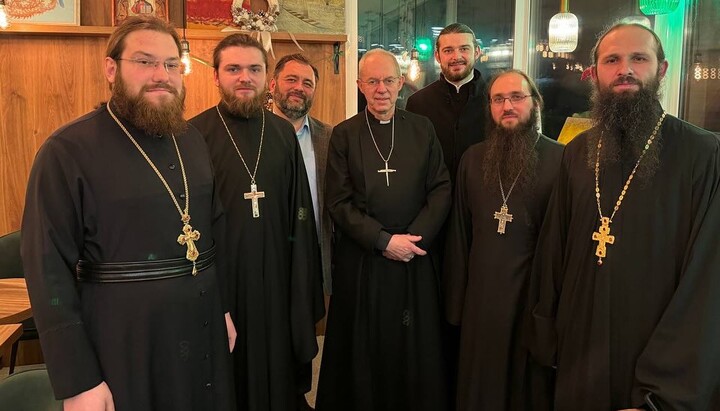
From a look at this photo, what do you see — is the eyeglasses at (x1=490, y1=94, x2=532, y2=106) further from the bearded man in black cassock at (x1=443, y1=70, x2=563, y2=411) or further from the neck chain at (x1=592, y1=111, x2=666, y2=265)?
the neck chain at (x1=592, y1=111, x2=666, y2=265)

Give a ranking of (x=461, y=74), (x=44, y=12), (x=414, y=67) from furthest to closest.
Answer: (x=414, y=67), (x=44, y=12), (x=461, y=74)

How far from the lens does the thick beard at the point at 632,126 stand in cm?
206

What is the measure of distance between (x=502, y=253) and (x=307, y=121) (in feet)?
5.16

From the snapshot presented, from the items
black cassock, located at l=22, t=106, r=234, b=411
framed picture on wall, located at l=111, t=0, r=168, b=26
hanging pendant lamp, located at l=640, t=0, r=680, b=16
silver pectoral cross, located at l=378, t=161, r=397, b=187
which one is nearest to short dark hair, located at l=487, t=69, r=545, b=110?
silver pectoral cross, located at l=378, t=161, r=397, b=187

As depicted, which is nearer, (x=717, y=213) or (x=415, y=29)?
(x=717, y=213)

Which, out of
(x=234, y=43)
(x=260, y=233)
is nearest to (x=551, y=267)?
(x=260, y=233)

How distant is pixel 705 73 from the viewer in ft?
13.5

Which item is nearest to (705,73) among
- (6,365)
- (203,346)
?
(203,346)

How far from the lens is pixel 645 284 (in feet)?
6.66

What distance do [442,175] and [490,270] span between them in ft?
2.14

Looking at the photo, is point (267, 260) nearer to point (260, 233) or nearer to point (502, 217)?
point (260, 233)

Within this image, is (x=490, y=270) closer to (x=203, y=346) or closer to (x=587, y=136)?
(x=587, y=136)

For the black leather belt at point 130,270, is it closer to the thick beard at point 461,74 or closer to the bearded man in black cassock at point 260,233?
the bearded man in black cassock at point 260,233

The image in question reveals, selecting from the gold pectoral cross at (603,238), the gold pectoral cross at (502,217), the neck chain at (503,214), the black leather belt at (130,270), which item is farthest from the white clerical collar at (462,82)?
the black leather belt at (130,270)
